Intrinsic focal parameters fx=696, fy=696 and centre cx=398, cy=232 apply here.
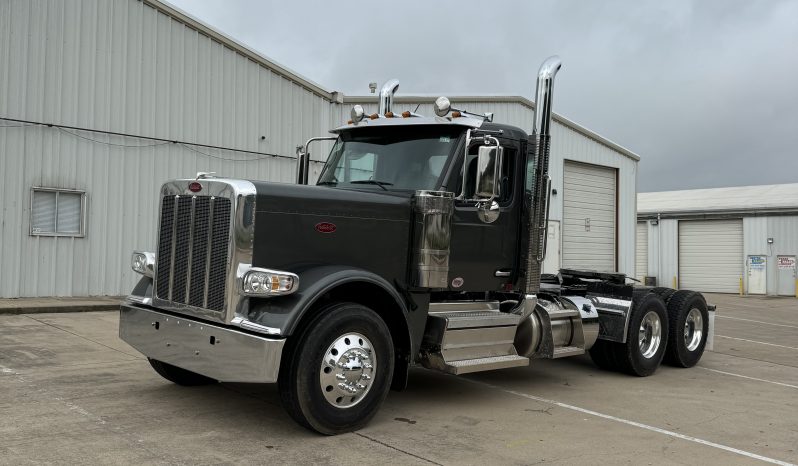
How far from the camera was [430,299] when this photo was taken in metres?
6.43

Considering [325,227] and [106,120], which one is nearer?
[325,227]

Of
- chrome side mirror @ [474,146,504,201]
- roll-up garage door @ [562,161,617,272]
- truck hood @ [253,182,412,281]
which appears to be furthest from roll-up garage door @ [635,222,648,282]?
truck hood @ [253,182,412,281]

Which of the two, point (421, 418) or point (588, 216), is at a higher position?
point (588, 216)

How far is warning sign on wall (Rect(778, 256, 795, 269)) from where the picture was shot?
27734 mm

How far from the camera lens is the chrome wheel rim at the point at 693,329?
948 centimetres

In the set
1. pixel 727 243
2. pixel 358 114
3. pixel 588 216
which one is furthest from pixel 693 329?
pixel 727 243

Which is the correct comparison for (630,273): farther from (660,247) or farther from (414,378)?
(414,378)

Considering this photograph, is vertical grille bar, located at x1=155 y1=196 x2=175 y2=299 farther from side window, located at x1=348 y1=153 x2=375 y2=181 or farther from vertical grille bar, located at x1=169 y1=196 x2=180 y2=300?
side window, located at x1=348 y1=153 x2=375 y2=181

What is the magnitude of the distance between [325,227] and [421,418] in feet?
6.12

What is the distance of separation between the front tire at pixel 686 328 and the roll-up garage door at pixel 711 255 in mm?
22529

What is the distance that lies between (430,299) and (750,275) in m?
26.8

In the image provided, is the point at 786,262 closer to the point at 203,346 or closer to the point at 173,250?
the point at 173,250

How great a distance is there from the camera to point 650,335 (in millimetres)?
8836

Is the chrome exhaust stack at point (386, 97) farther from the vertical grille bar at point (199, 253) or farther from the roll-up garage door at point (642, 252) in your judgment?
the roll-up garage door at point (642, 252)
